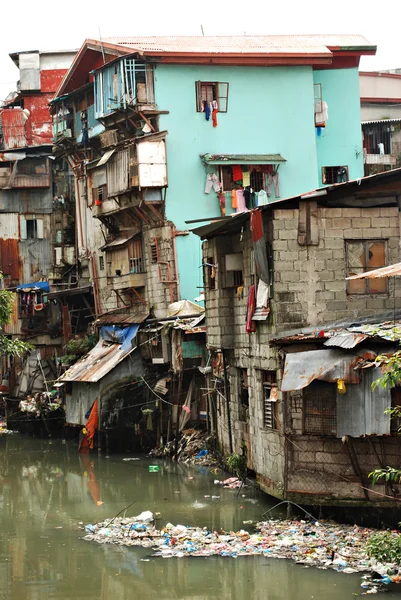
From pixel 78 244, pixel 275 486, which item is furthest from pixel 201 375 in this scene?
pixel 78 244

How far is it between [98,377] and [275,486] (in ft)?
33.2

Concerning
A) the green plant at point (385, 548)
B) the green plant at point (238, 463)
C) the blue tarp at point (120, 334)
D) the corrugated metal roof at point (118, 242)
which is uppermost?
the corrugated metal roof at point (118, 242)

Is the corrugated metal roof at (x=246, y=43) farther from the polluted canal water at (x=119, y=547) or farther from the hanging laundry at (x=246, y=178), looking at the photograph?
the polluted canal water at (x=119, y=547)

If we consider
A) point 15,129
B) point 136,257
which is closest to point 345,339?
point 136,257

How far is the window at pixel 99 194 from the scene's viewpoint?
30.1 m

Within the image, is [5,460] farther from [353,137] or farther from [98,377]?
[353,137]

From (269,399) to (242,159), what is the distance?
1318cm

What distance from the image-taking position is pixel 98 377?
2528 cm

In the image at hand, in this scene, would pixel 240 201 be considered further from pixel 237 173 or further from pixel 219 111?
pixel 219 111

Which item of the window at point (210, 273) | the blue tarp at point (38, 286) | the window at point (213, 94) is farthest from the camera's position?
the blue tarp at point (38, 286)

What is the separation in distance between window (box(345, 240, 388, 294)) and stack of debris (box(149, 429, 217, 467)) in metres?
7.41

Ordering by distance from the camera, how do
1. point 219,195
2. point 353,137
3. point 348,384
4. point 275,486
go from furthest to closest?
point 353,137, point 219,195, point 275,486, point 348,384

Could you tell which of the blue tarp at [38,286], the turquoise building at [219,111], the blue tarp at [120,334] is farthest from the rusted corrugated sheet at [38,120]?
the blue tarp at [120,334]

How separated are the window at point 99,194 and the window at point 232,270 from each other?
1157cm
